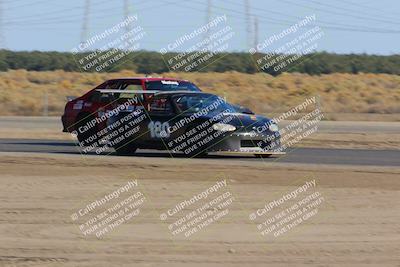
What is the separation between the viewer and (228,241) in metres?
11.2

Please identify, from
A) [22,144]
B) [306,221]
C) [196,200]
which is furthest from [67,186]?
[22,144]

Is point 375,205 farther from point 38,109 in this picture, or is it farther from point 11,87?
point 11,87

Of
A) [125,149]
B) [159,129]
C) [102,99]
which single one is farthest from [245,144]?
[102,99]

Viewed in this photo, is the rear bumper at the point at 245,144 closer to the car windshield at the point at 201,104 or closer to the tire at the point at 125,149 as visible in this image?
the car windshield at the point at 201,104

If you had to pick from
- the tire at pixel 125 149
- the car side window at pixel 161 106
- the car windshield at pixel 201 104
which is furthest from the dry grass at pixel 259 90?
the car windshield at pixel 201 104

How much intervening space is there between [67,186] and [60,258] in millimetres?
4378

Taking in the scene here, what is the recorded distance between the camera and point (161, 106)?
64.9 ft

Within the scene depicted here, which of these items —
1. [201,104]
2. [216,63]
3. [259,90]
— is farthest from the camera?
[216,63]

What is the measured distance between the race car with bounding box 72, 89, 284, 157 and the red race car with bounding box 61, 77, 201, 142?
27.3 inches

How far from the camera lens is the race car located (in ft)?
61.9

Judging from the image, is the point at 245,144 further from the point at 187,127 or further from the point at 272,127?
the point at 187,127

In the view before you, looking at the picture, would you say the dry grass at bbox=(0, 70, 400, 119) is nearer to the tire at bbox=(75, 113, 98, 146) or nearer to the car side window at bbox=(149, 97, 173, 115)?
the tire at bbox=(75, 113, 98, 146)

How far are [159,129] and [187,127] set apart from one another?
1.97 ft

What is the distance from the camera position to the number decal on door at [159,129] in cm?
1936
